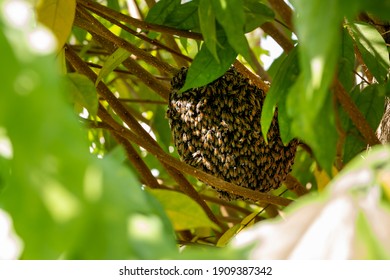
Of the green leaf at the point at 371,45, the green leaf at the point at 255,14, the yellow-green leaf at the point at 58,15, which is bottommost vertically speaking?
the green leaf at the point at 371,45

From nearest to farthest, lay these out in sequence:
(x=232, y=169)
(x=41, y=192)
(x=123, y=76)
Answer: (x=41, y=192) < (x=232, y=169) < (x=123, y=76)

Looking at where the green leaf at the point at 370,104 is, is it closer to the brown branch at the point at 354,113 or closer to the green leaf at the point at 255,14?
the brown branch at the point at 354,113

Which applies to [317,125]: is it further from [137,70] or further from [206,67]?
[137,70]

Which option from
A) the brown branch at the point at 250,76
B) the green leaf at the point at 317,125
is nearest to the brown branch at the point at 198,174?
the brown branch at the point at 250,76

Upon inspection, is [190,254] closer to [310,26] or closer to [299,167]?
[310,26]

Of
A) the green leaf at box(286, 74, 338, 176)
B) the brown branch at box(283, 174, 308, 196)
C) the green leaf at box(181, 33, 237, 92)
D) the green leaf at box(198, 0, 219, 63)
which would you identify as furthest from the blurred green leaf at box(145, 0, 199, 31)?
the green leaf at box(286, 74, 338, 176)

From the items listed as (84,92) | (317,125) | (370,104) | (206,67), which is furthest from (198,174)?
(317,125)

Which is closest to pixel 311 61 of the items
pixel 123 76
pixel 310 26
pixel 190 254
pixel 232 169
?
pixel 310 26
